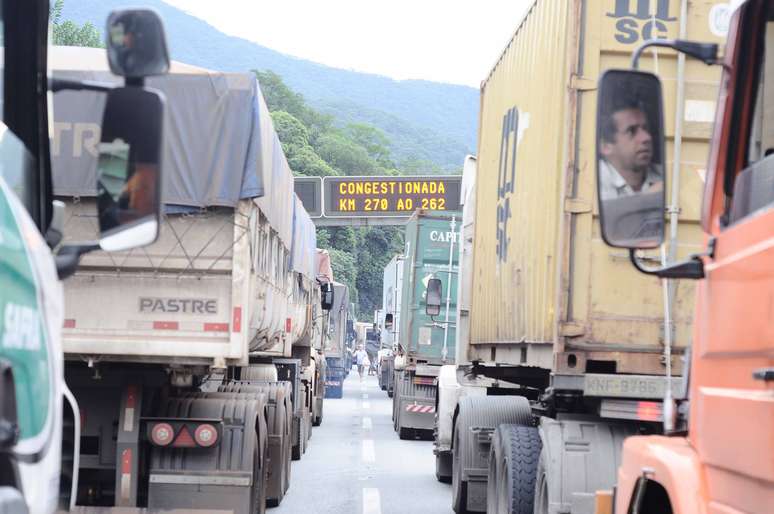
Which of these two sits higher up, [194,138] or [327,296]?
[194,138]

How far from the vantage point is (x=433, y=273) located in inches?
930

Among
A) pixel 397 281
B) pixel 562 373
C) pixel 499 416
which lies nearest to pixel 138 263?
pixel 562 373

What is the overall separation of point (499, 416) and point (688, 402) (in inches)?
307

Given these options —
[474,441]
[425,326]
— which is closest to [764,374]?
[474,441]

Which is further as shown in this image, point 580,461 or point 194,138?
point 194,138

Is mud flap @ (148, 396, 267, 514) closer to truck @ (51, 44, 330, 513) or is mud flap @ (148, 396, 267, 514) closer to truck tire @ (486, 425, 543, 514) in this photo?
truck @ (51, 44, 330, 513)

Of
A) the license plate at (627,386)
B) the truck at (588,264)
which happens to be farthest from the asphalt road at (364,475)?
the license plate at (627,386)

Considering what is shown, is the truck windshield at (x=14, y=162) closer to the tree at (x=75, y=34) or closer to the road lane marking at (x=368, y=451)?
the road lane marking at (x=368, y=451)

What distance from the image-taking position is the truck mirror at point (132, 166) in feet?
11.2

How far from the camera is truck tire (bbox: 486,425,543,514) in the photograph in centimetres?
931

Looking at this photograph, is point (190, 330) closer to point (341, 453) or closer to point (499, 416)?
point (499, 416)

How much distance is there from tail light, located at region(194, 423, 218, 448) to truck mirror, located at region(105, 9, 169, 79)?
21.1 ft

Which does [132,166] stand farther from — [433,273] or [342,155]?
[342,155]

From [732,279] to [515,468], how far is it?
5.92m
